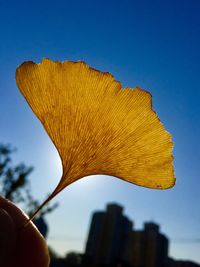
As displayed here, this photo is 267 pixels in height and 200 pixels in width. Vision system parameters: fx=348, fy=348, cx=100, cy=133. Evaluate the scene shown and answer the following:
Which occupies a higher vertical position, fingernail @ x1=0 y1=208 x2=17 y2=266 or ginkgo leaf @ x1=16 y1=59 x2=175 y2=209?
ginkgo leaf @ x1=16 y1=59 x2=175 y2=209

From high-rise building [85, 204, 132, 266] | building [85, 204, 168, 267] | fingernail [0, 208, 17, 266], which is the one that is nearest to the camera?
fingernail [0, 208, 17, 266]

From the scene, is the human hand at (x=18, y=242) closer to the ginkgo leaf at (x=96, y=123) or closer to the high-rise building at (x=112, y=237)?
the ginkgo leaf at (x=96, y=123)

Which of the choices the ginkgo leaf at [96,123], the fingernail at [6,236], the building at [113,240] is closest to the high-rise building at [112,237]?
the building at [113,240]

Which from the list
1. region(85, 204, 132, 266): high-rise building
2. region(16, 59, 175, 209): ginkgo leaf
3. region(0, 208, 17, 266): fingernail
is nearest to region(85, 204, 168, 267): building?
region(85, 204, 132, 266): high-rise building

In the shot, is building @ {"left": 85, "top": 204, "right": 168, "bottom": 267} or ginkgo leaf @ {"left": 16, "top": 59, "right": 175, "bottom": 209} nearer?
ginkgo leaf @ {"left": 16, "top": 59, "right": 175, "bottom": 209}

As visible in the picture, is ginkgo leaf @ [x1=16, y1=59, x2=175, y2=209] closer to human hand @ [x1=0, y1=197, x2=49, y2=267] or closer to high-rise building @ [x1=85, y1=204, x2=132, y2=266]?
human hand @ [x1=0, y1=197, x2=49, y2=267]

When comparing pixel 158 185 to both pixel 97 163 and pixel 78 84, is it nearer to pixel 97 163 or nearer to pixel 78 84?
pixel 97 163
